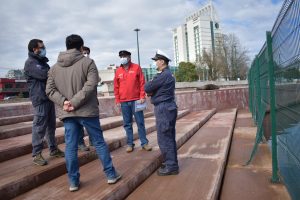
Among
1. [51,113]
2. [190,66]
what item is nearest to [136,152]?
[51,113]

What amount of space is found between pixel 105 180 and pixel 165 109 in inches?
48.0

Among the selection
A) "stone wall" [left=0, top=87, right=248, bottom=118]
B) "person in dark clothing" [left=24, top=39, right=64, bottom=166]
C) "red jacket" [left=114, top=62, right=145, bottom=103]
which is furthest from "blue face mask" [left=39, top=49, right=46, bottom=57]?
"stone wall" [left=0, top=87, right=248, bottom=118]

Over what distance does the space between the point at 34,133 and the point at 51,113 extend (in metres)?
0.37

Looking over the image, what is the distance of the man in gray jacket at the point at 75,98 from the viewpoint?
334 centimetres

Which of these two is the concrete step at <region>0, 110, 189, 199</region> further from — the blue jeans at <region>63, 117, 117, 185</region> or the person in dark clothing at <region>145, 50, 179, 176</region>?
the person in dark clothing at <region>145, 50, 179, 176</region>

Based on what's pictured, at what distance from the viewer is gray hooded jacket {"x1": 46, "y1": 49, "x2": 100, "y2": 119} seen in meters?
3.37

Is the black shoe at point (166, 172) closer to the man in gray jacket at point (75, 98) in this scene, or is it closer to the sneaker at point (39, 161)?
the man in gray jacket at point (75, 98)

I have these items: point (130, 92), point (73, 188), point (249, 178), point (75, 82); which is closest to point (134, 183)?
point (73, 188)

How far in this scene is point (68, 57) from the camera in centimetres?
342

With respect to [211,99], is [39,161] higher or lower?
lower

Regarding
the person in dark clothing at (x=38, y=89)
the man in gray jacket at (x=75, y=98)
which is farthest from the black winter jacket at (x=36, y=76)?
the man in gray jacket at (x=75, y=98)

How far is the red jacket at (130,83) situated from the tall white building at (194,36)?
319ft

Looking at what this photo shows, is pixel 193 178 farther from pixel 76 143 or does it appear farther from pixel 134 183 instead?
pixel 76 143

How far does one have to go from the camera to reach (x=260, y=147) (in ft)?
20.1
